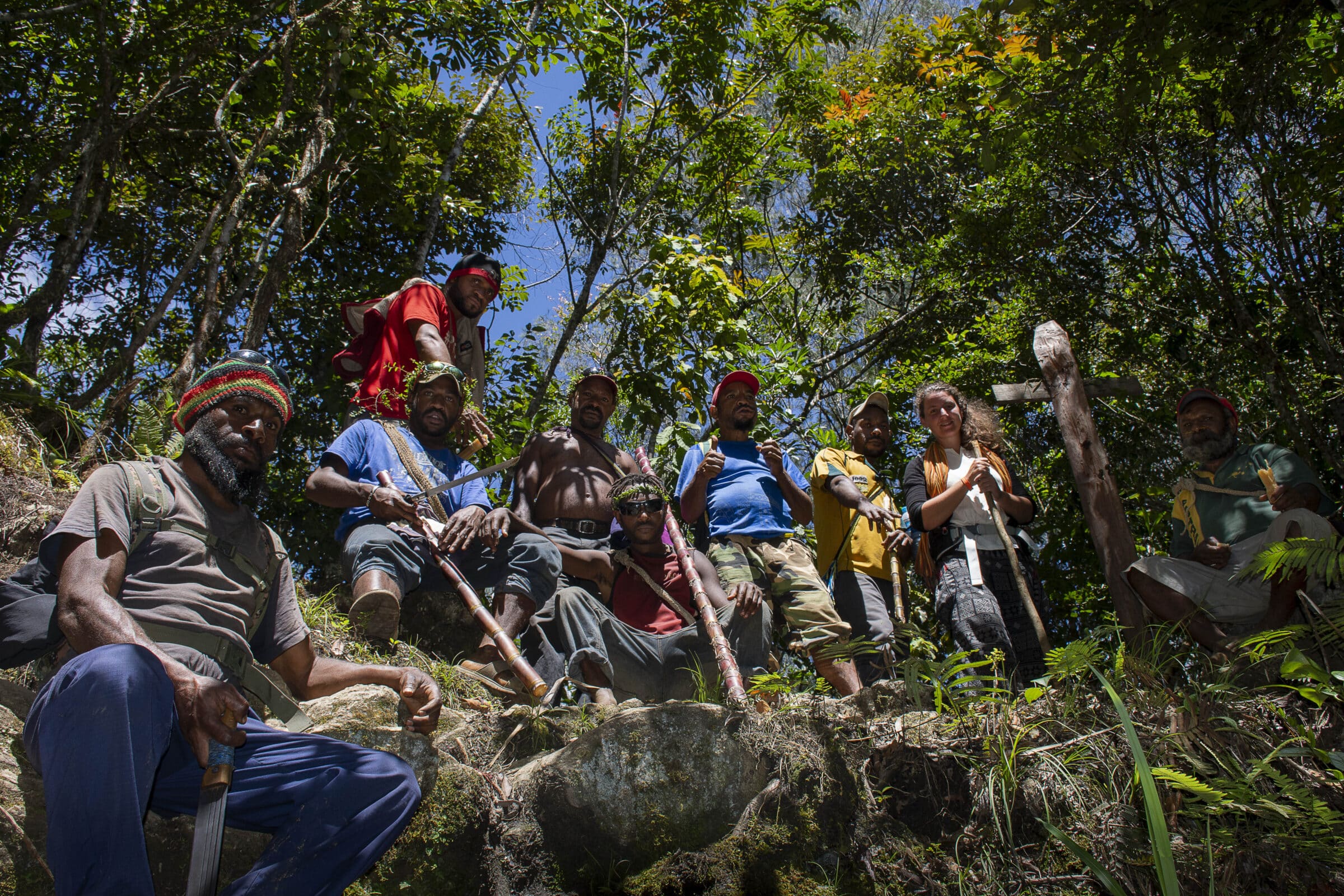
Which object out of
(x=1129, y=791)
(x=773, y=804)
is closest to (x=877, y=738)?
(x=773, y=804)

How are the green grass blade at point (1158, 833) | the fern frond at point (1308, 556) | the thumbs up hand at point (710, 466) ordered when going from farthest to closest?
the thumbs up hand at point (710, 466), the fern frond at point (1308, 556), the green grass blade at point (1158, 833)

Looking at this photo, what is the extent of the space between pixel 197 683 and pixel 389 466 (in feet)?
8.13

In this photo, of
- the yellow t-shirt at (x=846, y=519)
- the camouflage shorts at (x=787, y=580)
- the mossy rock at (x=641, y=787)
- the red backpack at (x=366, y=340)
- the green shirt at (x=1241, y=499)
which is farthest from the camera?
the red backpack at (x=366, y=340)

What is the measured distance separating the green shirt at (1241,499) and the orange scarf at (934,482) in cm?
92

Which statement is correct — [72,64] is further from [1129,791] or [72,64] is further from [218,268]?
[1129,791]

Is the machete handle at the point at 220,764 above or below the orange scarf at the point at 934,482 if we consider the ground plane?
below

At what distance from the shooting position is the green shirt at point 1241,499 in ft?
15.2

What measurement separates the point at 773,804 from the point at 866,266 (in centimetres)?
822

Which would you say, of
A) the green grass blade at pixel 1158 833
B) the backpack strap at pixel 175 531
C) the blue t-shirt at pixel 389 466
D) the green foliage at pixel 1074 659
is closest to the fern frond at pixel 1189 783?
the green foliage at pixel 1074 659

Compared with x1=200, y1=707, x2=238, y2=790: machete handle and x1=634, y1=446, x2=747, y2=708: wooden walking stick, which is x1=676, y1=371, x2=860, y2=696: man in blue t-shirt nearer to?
x1=634, y1=446, x2=747, y2=708: wooden walking stick

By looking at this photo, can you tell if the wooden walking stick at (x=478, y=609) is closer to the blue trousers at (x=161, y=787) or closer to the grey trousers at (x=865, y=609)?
the blue trousers at (x=161, y=787)

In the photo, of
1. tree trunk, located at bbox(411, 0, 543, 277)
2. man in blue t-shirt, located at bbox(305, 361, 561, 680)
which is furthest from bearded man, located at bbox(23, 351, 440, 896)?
tree trunk, located at bbox(411, 0, 543, 277)

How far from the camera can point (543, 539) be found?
15.7ft

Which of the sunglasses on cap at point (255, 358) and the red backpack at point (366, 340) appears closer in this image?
the sunglasses on cap at point (255, 358)
